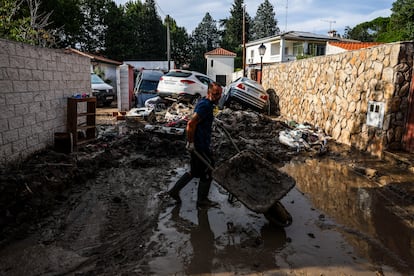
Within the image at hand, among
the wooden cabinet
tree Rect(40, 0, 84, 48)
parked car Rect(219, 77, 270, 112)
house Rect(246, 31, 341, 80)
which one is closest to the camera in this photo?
the wooden cabinet

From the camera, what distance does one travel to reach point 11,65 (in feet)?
17.0

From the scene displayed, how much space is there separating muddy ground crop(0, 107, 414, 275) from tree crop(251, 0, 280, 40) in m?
76.4

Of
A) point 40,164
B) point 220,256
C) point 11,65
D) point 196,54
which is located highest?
point 196,54

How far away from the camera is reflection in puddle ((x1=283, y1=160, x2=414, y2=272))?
3393mm

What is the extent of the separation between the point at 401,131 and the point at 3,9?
41.2 ft

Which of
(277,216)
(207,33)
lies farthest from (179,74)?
(207,33)

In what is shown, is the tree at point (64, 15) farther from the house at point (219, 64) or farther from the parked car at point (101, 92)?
the house at point (219, 64)

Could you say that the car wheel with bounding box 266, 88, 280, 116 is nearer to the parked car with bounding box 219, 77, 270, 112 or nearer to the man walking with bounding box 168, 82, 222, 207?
the parked car with bounding box 219, 77, 270, 112

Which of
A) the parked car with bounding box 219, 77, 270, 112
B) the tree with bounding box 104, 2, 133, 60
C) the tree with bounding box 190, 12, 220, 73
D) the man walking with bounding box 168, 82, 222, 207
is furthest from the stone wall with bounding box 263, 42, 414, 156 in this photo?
the tree with bounding box 190, 12, 220, 73

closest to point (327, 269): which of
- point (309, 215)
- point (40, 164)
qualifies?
point (309, 215)

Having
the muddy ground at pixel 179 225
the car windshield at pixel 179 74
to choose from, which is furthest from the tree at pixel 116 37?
the muddy ground at pixel 179 225


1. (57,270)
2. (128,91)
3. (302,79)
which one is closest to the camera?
(57,270)

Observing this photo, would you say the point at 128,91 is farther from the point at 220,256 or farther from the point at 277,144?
the point at 220,256

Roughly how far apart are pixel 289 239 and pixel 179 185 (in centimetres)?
167
